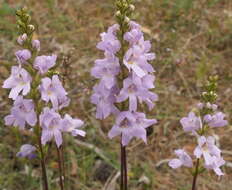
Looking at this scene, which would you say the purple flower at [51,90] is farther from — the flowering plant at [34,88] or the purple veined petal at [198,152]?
the purple veined petal at [198,152]

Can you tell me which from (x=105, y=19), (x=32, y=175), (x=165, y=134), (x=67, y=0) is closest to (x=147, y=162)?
(x=165, y=134)

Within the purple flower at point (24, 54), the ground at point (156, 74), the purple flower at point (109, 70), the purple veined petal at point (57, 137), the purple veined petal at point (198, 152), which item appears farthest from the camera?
the ground at point (156, 74)

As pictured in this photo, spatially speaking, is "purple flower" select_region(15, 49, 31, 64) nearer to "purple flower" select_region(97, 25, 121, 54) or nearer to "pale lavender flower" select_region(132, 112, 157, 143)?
"purple flower" select_region(97, 25, 121, 54)

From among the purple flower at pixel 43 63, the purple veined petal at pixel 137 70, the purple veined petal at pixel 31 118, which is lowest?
the purple veined petal at pixel 31 118

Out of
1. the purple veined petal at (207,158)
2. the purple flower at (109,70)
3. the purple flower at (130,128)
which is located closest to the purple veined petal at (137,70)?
the purple flower at (109,70)

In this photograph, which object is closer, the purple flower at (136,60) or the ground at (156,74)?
the purple flower at (136,60)

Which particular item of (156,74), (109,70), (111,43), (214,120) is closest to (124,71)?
(109,70)

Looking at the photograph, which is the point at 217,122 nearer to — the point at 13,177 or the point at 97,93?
the point at 97,93
